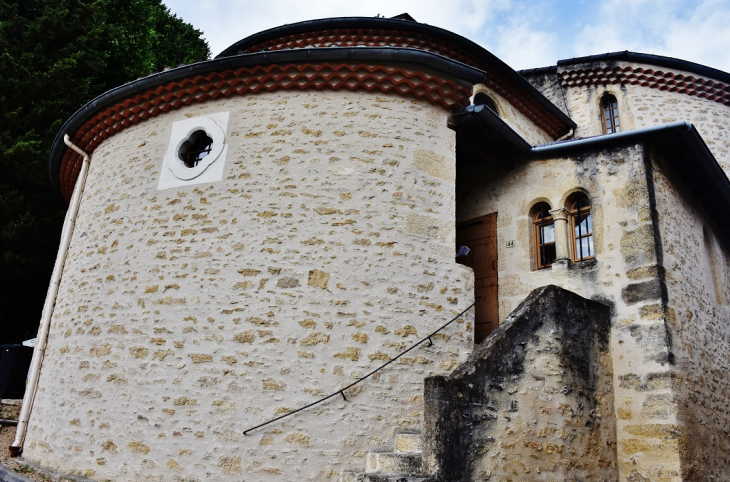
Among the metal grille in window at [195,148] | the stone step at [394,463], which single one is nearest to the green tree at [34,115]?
the metal grille in window at [195,148]

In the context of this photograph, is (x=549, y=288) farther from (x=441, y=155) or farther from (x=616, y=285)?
(x=441, y=155)

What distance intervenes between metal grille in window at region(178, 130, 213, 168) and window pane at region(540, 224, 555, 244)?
14.5 ft

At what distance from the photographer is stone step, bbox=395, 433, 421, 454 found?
5.24m

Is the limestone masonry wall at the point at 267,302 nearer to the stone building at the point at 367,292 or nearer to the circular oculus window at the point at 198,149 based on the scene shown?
the stone building at the point at 367,292

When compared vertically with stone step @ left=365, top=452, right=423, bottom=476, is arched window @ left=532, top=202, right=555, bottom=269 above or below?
above

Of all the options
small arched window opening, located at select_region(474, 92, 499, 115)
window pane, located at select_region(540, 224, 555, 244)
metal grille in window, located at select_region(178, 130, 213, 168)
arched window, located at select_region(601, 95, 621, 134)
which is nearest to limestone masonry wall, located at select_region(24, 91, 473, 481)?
metal grille in window, located at select_region(178, 130, 213, 168)

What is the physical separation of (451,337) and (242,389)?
7.26 feet

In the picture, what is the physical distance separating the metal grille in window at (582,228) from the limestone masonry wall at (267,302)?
1.76 meters

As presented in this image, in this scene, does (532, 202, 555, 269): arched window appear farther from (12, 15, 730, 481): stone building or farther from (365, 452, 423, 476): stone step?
(365, 452, 423, 476): stone step

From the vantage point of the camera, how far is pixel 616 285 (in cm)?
650

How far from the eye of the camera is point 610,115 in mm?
12094

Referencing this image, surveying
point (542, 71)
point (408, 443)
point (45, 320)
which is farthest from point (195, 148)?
point (542, 71)

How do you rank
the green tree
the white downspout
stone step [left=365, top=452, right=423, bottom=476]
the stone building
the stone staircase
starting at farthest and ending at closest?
the green tree < the white downspout < the stone building < stone step [left=365, top=452, right=423, bottom=476] < the stone staircase

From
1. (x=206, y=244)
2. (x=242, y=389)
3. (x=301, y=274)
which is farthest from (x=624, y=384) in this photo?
(x=206, y=244)
